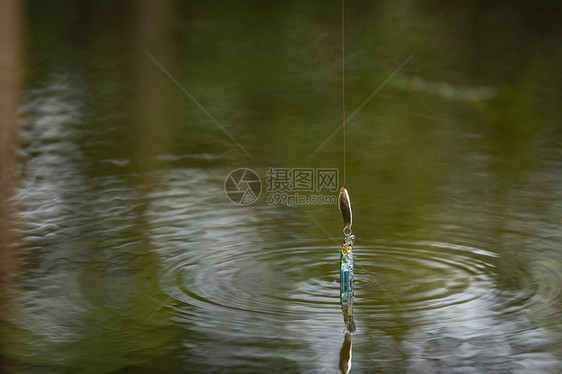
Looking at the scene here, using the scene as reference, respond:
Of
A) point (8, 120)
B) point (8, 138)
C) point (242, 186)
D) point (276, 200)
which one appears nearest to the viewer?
point (276, 200)

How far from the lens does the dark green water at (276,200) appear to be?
3971 mm

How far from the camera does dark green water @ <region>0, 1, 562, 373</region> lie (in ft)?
13.0

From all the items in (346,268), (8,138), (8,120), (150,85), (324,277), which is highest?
(150,85)

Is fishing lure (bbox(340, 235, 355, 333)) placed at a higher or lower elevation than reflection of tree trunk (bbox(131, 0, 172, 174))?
lower

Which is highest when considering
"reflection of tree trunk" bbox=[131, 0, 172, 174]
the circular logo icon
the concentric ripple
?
"reflection of tree trunk" bbox=[131, 0, 172, 174]

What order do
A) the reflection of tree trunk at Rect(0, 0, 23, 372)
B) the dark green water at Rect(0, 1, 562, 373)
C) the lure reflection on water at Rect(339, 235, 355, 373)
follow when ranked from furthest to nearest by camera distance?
1. the reflection of tree trunk at Rect(0, 0, 23, 372)
2. the lure reflection on water at Rect(339, 235, 355, 373)
3. the dark green water at Rect(0, 1, 562, 373)

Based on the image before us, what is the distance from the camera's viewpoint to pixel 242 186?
6.60 meters

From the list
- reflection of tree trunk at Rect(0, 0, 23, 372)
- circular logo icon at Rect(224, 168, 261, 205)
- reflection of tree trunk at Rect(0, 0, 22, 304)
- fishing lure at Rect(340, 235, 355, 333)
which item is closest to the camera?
fishing lure at Rect(340, 235, 355, 333)

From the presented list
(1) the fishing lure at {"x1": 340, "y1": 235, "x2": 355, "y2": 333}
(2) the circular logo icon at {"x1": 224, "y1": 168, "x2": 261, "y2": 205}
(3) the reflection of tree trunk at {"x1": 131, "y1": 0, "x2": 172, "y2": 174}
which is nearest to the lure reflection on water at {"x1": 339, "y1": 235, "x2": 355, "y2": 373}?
(1) the fishing lure at {"x1": 340, "y1": 235, "x2": 355, "y2": 333}

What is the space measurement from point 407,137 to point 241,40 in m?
5.03

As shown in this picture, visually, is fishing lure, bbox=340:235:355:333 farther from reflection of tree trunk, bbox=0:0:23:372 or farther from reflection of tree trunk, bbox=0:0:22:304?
reflection of tree trunk, bbox=0:0:22:304

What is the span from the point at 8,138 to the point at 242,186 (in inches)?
96.6

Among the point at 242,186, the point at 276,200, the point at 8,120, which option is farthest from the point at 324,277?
the point at 8,120

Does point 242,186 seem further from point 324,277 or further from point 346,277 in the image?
point 346,277
